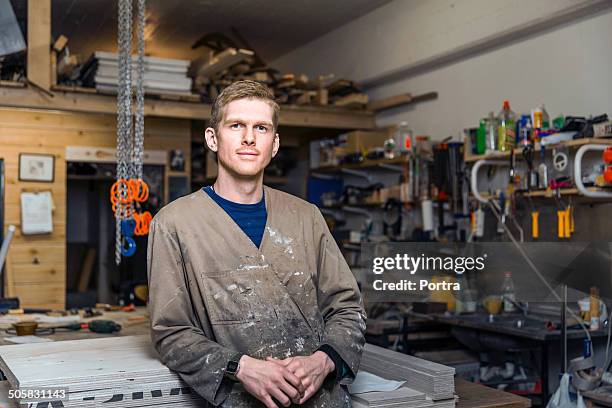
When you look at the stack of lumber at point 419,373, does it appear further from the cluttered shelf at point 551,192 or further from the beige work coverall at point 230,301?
the cluttered shelf at point 551,192

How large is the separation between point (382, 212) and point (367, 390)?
4.30 m

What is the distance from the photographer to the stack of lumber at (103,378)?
1.79 m

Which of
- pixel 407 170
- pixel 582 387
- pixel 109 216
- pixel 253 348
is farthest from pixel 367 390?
pixel 109 216

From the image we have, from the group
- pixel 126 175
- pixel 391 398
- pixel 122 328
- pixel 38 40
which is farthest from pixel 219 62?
pixel 391 398

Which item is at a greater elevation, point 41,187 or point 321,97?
point 321,97

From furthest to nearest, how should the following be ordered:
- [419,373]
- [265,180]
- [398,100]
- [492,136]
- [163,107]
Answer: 1. [265,180]
2. [398,100]
3. [163,107]
4. [492,136]
5. [419,373]

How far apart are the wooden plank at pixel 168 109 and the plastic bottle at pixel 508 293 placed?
8.36 ft

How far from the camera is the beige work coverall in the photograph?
1.84 m

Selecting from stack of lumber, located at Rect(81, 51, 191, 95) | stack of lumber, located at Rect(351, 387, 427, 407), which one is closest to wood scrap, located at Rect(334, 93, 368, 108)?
stack of lumber, located at Rect(81, 51, 191, 95)

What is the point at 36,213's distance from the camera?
19.5ft

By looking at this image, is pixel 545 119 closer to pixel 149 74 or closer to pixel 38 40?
pixel 149 74

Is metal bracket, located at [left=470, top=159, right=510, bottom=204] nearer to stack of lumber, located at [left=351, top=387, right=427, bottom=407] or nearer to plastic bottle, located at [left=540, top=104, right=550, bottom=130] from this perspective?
Answer: plastic bottle, located at [left=540, top=104, right=550, bottom=130]

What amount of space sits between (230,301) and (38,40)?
3705mm

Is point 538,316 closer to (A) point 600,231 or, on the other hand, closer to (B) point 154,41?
(A) point 600,231
